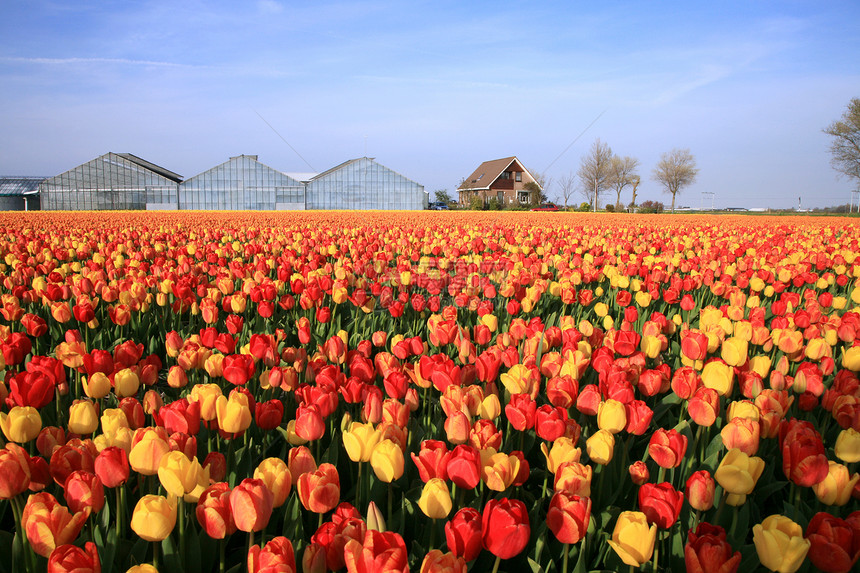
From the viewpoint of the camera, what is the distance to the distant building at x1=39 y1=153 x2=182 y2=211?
130 feet

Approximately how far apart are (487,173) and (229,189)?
106ft

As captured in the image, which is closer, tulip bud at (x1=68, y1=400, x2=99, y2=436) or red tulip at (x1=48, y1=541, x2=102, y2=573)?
red tulip at (x1=48, y1=541, x2=102, y2=573)

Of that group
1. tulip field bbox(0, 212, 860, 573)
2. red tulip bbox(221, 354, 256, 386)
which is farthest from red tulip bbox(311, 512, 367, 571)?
red tulip bbox(221, 354, 256, 386)

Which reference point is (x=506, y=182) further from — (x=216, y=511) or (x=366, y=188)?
(x=216, y=511)

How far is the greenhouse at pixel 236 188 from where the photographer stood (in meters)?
41.2

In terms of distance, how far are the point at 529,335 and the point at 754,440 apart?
1.18 m

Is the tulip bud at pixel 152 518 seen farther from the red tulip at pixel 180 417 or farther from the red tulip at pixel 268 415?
the red tulip at pixel 268 415

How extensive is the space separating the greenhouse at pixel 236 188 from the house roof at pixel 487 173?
1059 inches

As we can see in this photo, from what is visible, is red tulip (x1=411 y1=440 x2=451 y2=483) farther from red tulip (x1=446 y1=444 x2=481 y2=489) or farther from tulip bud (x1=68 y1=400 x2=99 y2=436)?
tulip bud (x1=68 y1=400 x2=99 y2=436)

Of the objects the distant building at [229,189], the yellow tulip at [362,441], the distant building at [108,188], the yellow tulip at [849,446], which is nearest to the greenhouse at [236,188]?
the distant building at [229,189]

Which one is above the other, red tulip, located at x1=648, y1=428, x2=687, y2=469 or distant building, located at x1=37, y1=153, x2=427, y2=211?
distant building, located at x1=37, y1=153, x2=427, y2=211

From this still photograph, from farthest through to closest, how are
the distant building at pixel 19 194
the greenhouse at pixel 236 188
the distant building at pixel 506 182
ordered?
the distant building at pixel 506 182 < the distant building at pixel 19 194 < the greenhouse at pixel 236 188

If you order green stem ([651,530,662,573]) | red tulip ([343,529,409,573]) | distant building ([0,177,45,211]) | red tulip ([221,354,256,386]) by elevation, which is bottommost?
green stem ([651,530,662,573])

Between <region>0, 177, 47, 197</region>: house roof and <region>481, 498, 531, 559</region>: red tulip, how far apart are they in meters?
52.7
